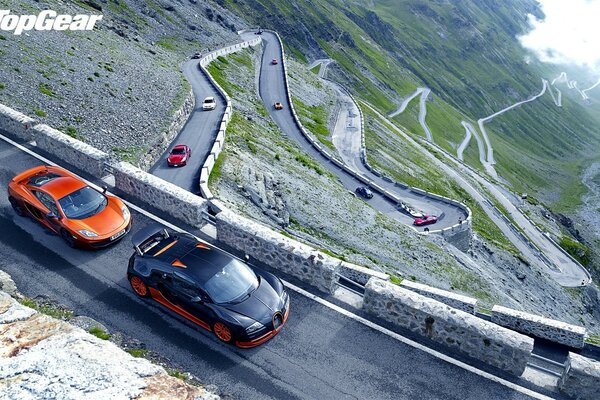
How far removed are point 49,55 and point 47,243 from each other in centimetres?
3062

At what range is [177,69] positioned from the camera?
60.1 meters

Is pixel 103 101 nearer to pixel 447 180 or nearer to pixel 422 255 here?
pixel 422 255

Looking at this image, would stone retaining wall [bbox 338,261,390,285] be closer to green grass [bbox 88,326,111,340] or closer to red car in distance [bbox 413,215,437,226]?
green grass [bbox 88,326,111,340]

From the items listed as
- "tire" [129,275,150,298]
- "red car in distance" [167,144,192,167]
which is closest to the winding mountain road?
"red car in distance" [167,144,192,167]

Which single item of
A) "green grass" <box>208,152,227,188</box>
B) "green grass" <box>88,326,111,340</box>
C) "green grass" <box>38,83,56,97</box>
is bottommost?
"green grass" <box>38,83,56,97</box>

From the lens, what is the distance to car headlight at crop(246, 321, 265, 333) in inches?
500

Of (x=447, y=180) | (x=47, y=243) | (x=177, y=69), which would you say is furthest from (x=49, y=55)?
(x=447, y=180)

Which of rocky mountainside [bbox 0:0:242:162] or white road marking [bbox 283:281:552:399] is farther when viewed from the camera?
rocky mountainside [bbox 0:0:242:162]

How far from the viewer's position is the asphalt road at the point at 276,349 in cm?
1215

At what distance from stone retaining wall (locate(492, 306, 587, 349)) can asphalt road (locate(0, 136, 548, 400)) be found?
4139mm

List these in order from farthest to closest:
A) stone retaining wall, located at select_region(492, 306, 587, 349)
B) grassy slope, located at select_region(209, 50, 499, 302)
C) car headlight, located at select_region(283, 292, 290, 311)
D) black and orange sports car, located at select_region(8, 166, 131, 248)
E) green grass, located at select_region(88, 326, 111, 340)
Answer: grassy slope, located at select_region(209, 50, 499, 302), black and orange sports car, located at select_region(8, 166, 131, 248), stone retaining wall, located at select_region(492, 306, 587, 349), car headlight, located at select_region(283, 292, 290, 311), green grass, located at select_region(88, 326, 111, 340)

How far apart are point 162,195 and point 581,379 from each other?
1631cm

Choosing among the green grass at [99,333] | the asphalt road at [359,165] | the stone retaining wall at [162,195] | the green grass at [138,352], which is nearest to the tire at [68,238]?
the stone retaining wall at [162,195]

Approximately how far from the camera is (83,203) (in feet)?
56.5
